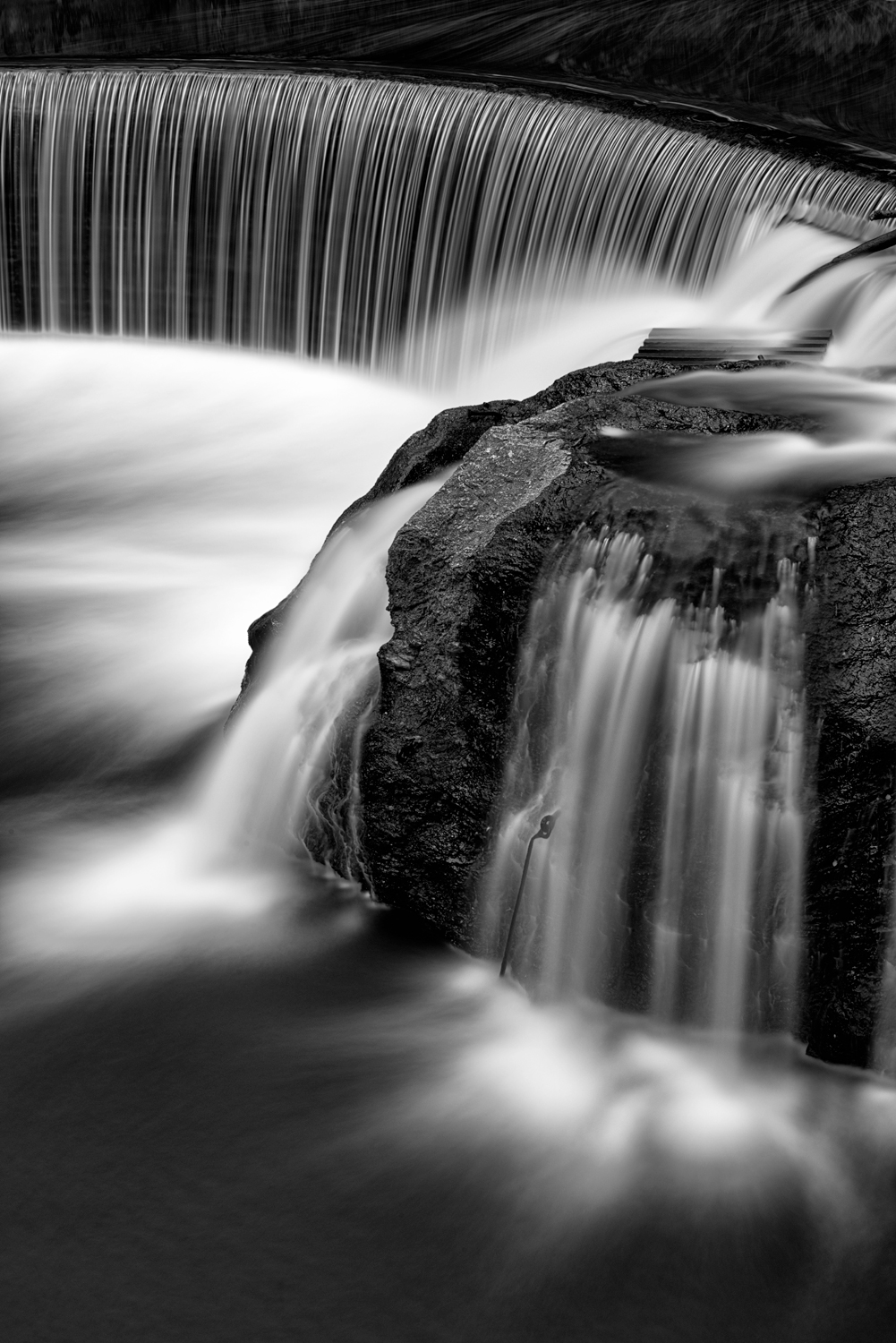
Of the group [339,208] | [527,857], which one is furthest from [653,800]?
[339,208]

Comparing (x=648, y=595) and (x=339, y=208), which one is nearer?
(x=648, y=595)

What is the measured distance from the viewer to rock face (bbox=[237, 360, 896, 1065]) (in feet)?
11.0

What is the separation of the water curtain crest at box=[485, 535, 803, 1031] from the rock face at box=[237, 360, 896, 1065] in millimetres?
53

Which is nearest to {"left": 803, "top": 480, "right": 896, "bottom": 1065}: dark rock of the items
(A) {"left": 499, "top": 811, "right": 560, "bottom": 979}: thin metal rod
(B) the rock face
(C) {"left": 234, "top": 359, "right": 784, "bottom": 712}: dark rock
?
(B) the rock face

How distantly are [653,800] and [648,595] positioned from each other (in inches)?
19.0

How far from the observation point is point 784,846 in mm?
3426

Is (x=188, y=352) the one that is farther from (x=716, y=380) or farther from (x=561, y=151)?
(x=716, y=380)

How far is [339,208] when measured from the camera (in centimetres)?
927

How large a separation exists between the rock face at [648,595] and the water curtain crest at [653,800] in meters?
0.05

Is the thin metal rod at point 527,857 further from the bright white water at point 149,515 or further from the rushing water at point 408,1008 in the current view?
the bright white water at point 149,515

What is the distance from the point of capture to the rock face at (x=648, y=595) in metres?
3.34

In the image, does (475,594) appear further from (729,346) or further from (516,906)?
(729,346)

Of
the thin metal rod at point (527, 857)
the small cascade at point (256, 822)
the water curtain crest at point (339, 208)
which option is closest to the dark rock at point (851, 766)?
the thin metal rod at point (527, 857)

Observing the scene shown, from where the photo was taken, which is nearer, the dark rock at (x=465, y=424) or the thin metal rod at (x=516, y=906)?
the thin metal rod at (x=516, y=906)
